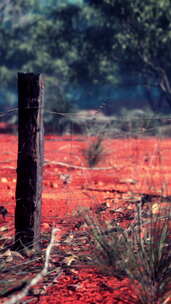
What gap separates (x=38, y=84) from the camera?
394cm

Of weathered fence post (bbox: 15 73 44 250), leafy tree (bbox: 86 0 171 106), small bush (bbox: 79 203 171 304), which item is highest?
leafy tree (bbox: 86 0 171 106)

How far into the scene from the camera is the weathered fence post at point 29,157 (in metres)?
3.94

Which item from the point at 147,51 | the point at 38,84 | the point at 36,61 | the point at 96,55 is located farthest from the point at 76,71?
the point at 38,84

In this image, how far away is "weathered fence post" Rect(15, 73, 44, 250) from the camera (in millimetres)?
3941

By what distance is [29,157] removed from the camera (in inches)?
156

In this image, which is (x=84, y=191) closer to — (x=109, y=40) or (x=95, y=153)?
(x=95, y=153)

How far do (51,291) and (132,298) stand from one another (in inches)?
22.6

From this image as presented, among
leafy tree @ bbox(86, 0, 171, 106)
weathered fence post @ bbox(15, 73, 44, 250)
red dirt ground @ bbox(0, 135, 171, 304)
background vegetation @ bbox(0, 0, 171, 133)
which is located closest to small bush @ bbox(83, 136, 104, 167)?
red dirt ground @ bbox(0, 135, 171, 304)

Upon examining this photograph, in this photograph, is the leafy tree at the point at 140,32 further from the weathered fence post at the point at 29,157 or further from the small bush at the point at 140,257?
the small bush at the point at 140,257

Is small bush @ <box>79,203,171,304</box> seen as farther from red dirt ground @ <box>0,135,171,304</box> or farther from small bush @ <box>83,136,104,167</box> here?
small bush @ <box>83,136,104,167</box>

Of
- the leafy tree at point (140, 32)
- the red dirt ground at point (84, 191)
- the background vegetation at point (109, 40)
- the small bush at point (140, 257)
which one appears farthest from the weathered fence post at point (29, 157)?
the leafy tree at point (140, 32)

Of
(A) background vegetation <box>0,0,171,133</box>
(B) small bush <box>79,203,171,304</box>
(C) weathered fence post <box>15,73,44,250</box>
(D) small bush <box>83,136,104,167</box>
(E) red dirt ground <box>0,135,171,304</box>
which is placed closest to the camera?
(B) small bush <box>79,203,171,304</box>

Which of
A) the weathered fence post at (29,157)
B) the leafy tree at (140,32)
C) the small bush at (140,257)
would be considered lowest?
the small bush at (140,257)

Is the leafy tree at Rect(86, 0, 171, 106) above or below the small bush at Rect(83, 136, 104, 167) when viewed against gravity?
above
